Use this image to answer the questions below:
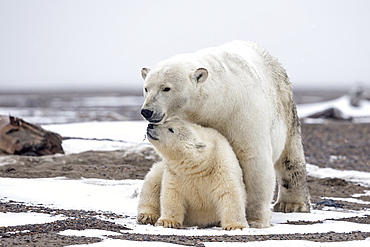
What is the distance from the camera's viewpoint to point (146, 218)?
22.3 feet

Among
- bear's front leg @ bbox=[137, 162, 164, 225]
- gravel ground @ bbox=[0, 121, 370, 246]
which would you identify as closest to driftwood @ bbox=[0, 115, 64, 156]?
gravel ground @ bbox=[0, 121, 370, 246]

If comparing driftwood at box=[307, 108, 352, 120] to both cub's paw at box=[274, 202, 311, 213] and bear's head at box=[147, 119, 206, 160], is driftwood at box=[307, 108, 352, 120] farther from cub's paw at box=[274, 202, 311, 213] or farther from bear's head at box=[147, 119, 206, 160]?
bear's head at box=[147, 119, 206, 160]

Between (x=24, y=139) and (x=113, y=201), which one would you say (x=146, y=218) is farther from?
(x=24, y=139)

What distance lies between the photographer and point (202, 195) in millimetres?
6375

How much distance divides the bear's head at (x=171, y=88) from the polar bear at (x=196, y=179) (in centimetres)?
15

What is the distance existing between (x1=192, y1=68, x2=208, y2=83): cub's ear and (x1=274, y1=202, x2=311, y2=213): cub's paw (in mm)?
2761

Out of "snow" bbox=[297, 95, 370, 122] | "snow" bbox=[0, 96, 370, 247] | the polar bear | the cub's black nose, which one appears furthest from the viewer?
"snow" bbox=[297, 95, 370, 122]

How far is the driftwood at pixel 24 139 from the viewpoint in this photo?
11422 millimetres

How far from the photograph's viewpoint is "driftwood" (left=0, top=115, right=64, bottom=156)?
37.5 feet

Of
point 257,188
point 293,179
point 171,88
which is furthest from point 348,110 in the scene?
point 171,88

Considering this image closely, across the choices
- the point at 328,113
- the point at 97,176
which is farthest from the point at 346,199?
the point at 328,113

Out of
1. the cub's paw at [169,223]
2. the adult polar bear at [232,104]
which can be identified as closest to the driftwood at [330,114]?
the adult polar bear at [232,104]

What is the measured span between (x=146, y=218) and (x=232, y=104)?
1.49 meters

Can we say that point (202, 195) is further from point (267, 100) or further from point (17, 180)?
point (17, 180)
